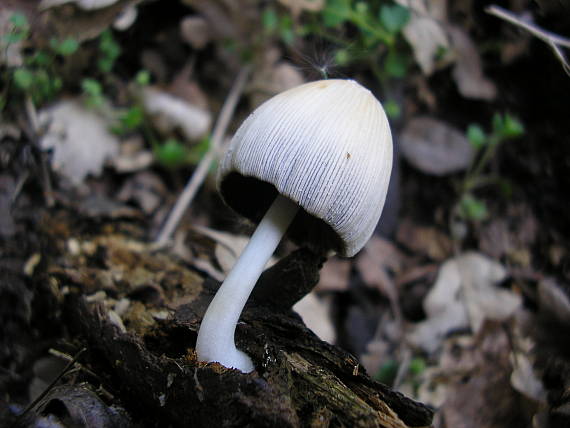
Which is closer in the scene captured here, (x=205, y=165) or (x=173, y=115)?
(x=205, y=165)

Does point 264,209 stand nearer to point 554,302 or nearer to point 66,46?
point 66,46

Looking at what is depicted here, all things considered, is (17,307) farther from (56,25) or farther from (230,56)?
(230,56)

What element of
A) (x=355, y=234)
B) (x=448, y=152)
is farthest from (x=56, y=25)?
(x=448, y=152)

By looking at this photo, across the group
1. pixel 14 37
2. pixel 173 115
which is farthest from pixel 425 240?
pixel 14 37

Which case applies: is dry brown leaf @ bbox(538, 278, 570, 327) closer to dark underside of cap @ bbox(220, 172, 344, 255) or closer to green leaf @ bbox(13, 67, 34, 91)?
dark underside of cap @ bbox(220, 172, 344, 255)

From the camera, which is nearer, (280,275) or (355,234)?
(355,234)

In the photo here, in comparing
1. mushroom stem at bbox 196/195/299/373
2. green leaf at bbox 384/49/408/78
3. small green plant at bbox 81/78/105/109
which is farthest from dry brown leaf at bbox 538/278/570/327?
small green plant at bbox 81/78/105/109
